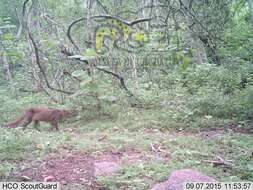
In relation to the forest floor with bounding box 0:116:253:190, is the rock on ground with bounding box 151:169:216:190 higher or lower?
higher

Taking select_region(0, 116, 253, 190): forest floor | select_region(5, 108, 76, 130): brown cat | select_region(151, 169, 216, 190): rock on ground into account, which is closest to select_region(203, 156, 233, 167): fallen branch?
select_region(0, 116, 253, 190): forest floor

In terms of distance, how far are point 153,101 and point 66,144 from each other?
128 inches

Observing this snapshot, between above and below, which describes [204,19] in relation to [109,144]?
above

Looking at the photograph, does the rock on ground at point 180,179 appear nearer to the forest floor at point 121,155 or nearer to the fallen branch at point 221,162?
the forest floor at point 121,155

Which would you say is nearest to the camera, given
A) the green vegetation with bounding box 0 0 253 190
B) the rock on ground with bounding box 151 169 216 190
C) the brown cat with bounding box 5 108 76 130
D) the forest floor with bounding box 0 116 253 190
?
the rock on ground with bounding box 151 169 216 190

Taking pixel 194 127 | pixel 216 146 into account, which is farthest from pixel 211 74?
pixel 216 146

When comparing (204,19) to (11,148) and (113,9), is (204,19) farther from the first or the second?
(11,148)

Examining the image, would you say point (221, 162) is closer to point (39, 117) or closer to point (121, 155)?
point (121, 155)

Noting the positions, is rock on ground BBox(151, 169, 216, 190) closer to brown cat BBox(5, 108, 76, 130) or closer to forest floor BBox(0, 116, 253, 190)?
forest floor BBox(0, 116, 253, 190)

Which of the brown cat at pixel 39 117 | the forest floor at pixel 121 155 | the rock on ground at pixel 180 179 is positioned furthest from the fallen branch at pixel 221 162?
the brown cat at pixel 39 117

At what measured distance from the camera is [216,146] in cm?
661

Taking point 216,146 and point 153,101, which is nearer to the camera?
point 216,146

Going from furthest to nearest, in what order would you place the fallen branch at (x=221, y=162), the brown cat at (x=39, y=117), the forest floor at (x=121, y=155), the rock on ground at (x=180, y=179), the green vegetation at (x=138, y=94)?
the brown cat at (x=39, y=117)
the green vegetation at (x=138, y=94)
the fallen branch at (x=221, y=162)
the forest floor at (x=121, y=155)
the rock on ground at (x=180, y=179)

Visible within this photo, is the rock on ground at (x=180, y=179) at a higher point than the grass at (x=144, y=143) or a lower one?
higher
